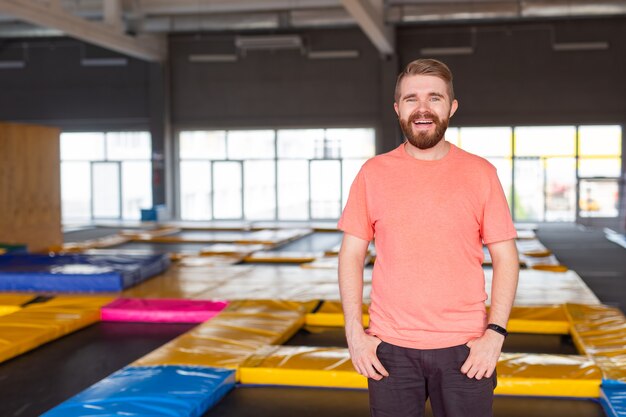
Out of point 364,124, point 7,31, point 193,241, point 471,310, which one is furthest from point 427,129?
point 7,31

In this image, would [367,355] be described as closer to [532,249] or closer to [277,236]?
[532,249]

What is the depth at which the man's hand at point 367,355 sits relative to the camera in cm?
194

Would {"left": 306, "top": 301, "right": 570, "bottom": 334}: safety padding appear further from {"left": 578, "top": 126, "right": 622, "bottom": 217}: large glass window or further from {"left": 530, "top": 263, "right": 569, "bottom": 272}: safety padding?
{"left": 578, "top": 126, "right": 622, "bottom": 217}: large glass window

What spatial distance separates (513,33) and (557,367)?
15.2m

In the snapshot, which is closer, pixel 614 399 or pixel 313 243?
pixel 614 399

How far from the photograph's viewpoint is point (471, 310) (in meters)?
1.96

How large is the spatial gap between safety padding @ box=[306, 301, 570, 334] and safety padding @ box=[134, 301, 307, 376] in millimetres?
166

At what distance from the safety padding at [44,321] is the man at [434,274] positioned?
3.57 metres

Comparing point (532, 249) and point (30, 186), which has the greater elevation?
point (30, 186)

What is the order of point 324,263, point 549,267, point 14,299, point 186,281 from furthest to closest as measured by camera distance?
1. point 324,263
2. point 549,267
3. point 186,281
4. point 14,299

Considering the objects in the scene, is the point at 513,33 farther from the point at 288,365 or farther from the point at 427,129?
the point at 427,129

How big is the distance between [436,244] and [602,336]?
11.8ft

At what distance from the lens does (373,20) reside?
13.9 m

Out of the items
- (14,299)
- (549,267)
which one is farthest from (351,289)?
(549,267)
